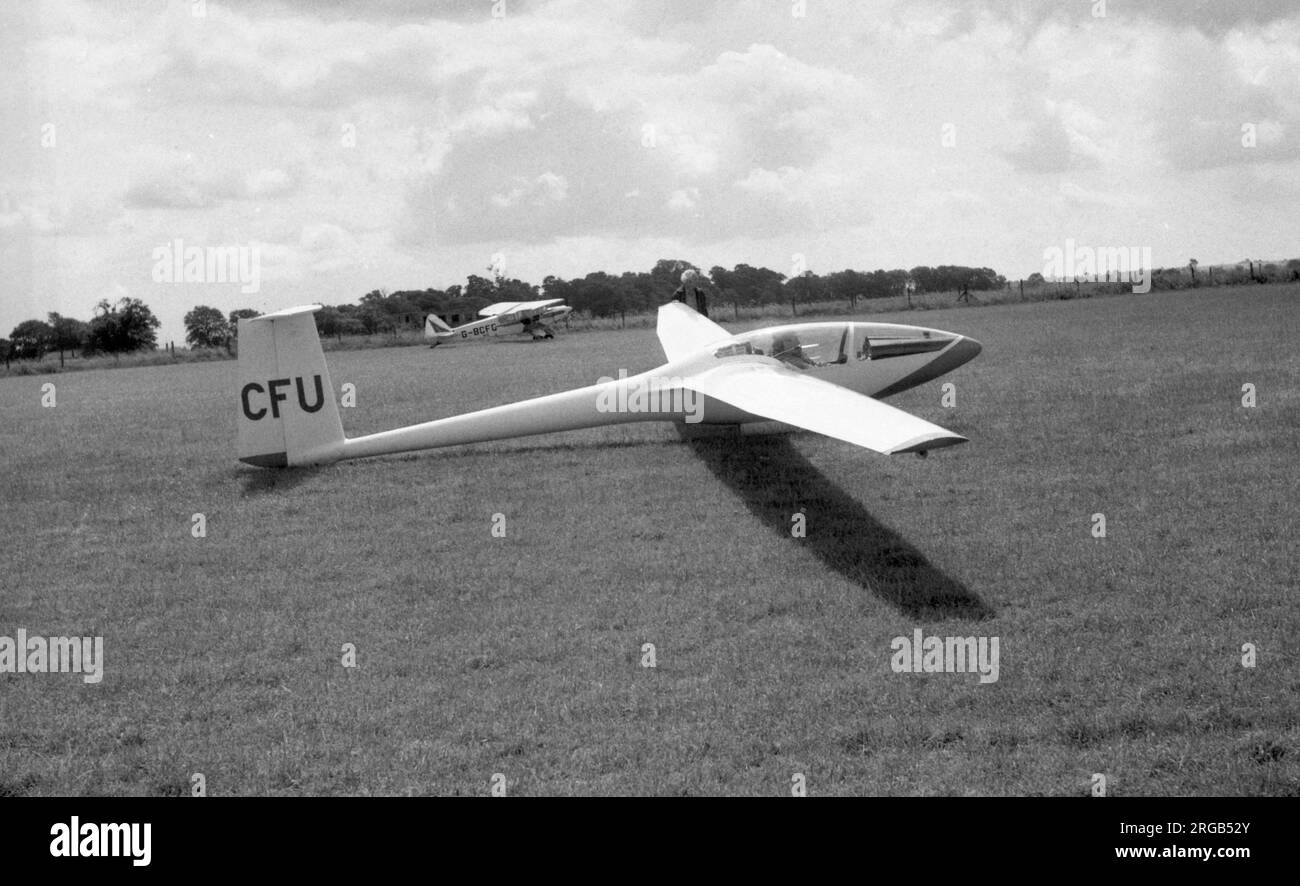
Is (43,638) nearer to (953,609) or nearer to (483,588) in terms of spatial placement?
(483,588)

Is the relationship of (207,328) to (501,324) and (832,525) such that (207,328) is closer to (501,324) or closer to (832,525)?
(501,324)

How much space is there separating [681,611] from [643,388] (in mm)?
6679

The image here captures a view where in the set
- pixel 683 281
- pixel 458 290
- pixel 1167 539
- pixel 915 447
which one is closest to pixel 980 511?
pixel 1167 539

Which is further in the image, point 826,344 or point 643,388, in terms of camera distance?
point 826,344

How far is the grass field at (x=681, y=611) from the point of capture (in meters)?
5.95

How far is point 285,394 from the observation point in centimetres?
1373

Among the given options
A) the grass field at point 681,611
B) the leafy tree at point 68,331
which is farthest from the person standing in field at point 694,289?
the leafy tree at point 68,331

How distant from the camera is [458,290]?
10775 centimetres

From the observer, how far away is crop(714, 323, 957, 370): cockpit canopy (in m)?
15.3

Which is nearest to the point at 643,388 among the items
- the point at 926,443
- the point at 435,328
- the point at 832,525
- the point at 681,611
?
the point at 832,525

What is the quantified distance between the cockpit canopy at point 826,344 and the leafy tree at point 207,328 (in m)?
56.4

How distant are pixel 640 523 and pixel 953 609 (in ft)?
13.0

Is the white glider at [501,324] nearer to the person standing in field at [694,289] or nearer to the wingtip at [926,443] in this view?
the person standing in field at [694,289]

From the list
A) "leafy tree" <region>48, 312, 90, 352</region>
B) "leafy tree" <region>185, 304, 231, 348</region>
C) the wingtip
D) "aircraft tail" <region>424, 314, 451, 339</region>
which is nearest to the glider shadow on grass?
the wingtip
